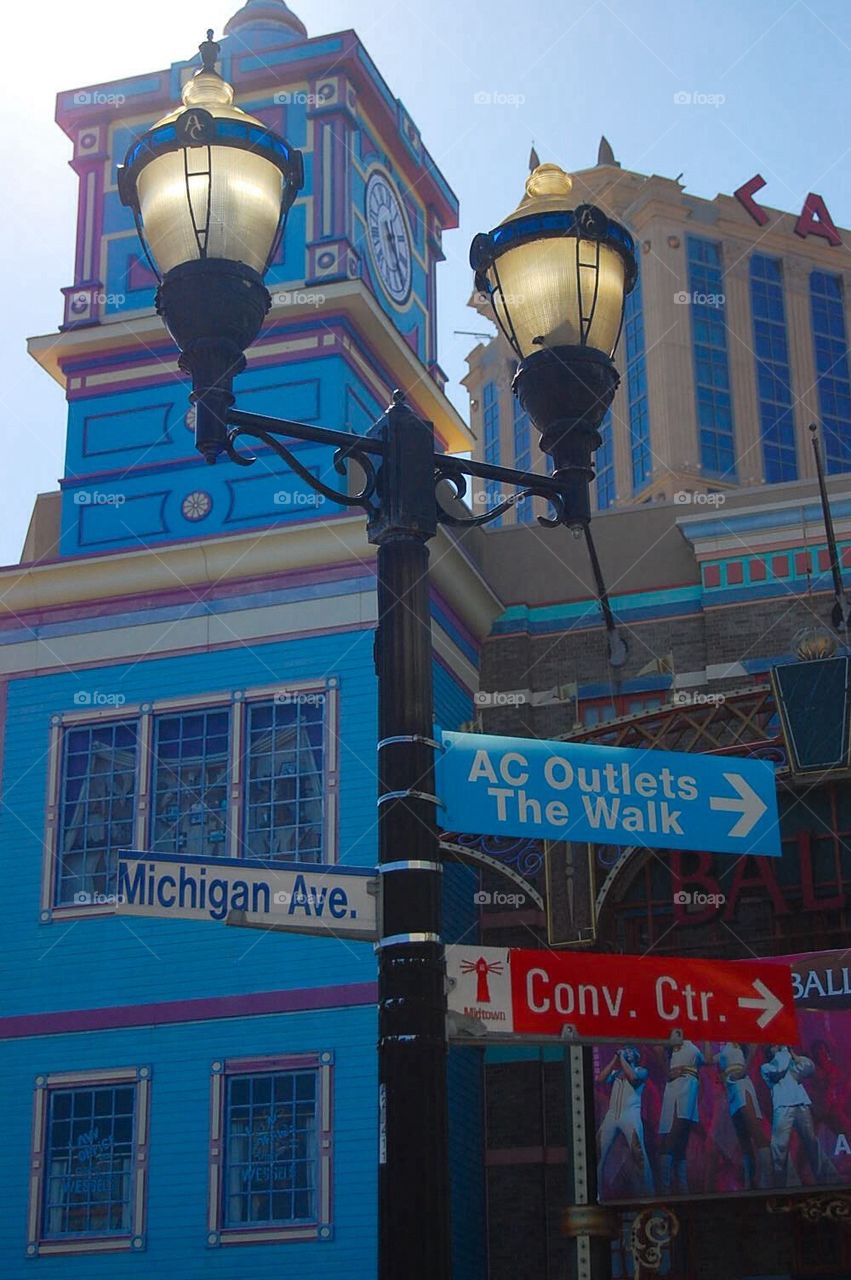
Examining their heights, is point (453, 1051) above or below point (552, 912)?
below

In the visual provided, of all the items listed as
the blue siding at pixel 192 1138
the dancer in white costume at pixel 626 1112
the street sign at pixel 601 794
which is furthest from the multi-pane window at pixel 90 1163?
the street sign at pixel 601 794

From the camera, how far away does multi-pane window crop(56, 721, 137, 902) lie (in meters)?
20.0

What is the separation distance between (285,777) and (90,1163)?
4589 mm

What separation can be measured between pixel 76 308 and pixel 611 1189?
12.8 meters

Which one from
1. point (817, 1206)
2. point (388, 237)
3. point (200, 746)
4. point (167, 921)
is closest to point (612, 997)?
point (817, 1206)

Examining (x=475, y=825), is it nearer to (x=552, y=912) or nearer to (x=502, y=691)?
(x=552, y=912)

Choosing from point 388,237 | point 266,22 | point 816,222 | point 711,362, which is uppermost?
point 711,362

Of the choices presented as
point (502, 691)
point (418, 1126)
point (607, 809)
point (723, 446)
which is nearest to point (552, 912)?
point (502, 691)

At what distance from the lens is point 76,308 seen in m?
23.1

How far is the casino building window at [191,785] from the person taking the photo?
64.3ft

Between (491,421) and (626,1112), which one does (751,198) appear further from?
(626,1112)

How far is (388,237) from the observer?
958 inches

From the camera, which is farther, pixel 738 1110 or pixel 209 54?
pixel 738 1110

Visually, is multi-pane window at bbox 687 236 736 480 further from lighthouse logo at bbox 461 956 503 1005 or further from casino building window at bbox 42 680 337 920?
lighthouse logo at bbox 461 956 503 1005
